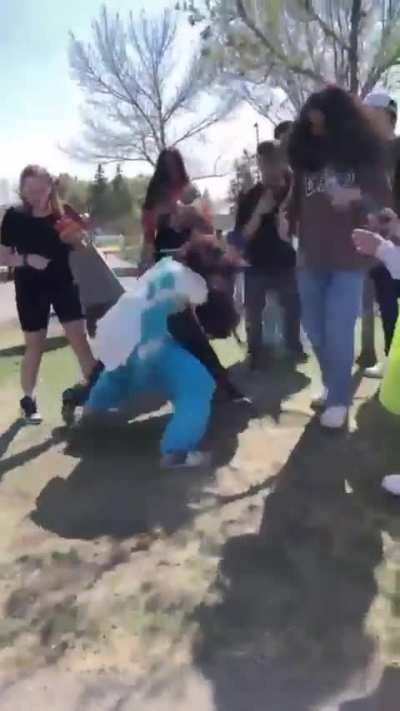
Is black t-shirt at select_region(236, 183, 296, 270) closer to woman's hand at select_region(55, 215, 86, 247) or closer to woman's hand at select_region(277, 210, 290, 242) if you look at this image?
woman's hand at select_region(277, 210, 290, 242)

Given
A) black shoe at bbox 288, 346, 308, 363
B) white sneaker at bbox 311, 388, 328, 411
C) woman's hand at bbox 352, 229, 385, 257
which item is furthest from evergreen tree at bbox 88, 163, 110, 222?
woman's hand at bbox 352, 229, 385, 257

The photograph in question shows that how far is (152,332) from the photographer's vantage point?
4312 millimetres

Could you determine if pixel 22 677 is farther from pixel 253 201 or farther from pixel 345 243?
pixel 253 201

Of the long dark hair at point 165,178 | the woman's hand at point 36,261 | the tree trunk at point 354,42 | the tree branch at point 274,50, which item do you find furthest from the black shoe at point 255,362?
the tree branch at point 274,50

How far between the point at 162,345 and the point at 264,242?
1.98m

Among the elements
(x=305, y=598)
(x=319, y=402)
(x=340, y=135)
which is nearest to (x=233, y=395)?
(x=319, y=402)

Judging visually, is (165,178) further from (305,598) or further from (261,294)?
(305,598)

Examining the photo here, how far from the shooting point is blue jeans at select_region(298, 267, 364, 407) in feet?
14.4

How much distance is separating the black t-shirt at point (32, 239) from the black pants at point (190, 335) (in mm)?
985

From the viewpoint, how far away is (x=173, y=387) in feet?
14.0

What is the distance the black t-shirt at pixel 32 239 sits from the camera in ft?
16.3

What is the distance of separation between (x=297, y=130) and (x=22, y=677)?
111 inches

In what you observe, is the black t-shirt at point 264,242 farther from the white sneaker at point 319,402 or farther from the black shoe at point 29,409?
the black shoe at point 29,409

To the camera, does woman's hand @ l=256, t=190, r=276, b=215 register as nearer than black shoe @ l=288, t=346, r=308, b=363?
Yes
